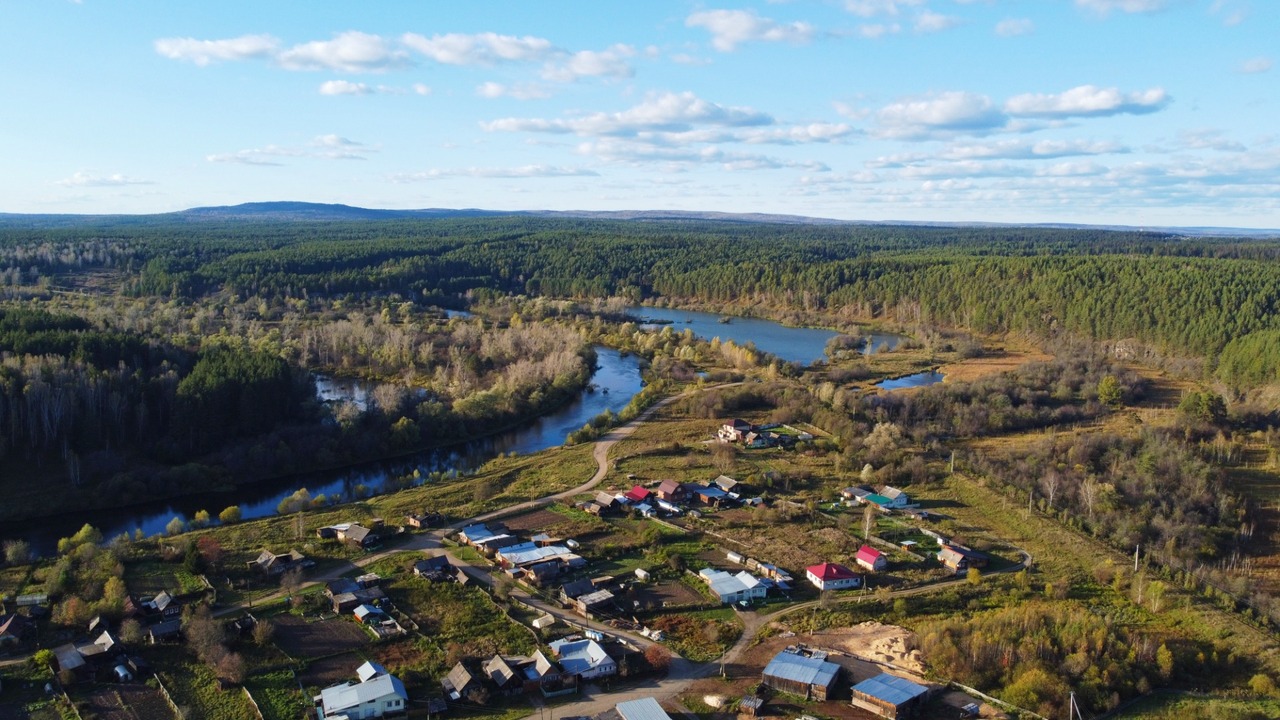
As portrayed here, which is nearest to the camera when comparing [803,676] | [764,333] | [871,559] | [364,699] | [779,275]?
[364,699]

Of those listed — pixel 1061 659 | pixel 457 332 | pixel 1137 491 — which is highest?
pixel 457 332

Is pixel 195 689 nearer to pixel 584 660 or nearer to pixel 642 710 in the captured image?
pixel 584 660

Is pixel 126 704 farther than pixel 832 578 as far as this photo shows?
No

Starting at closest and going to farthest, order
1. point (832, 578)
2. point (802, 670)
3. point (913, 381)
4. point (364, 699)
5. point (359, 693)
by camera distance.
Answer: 1. point (364, 699)
2. point (359, 693)
3. point (802, 670)
4. point (832, 578)
5. point (913, 381)

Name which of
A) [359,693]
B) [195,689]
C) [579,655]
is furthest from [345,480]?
[579,655]

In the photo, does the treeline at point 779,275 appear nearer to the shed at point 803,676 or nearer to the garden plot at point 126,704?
the shed at point 803,676

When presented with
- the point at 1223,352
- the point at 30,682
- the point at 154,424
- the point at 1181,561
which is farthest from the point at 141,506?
the point at 1223,352

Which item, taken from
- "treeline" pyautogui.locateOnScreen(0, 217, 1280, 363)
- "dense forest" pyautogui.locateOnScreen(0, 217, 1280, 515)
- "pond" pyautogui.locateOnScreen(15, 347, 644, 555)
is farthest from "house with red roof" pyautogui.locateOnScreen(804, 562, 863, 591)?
"treeline" pyautogui.locateOnScreen(0, 217, 1280, 363)
